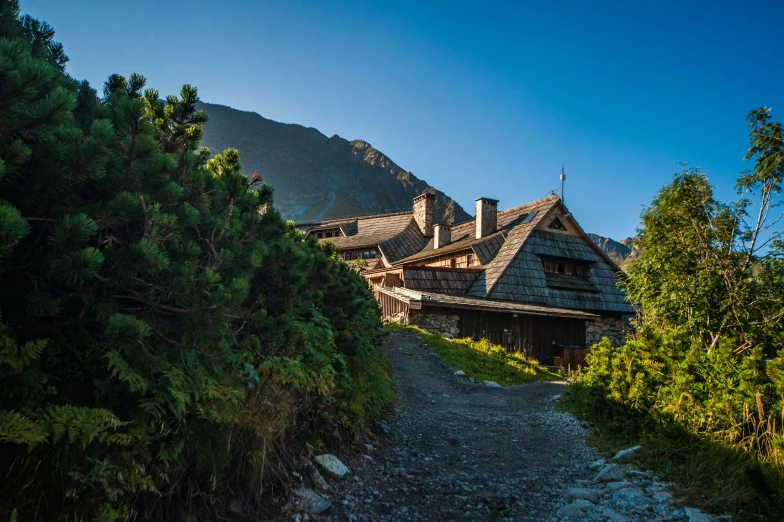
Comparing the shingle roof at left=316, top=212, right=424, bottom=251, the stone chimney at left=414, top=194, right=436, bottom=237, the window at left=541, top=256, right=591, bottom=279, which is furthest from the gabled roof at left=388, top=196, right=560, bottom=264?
the stone chimney at left=414, top=194, right=436, bottom=237

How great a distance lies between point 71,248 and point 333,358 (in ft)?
11.7

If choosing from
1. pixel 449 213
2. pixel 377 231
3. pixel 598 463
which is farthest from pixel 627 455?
pixel 449 213

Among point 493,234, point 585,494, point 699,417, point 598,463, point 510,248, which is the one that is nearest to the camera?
point 585,494

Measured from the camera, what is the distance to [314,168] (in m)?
111

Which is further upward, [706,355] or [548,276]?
[548,276]

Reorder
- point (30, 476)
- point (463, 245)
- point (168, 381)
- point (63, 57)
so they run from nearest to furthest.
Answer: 1. point (30, 476)
2. point (168, 381)
3. point (63, 57)
4. point (463, 245)

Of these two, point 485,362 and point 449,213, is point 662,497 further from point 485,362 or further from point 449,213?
point 449,213

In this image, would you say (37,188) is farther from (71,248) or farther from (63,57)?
(63,57)

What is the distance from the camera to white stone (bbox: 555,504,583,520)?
4.53 m

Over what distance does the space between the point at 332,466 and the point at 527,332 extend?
60.2ft

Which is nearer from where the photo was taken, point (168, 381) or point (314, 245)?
point (168, 381)

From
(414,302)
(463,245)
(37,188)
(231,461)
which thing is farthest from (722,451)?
(463,245)

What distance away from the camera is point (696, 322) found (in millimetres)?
8375

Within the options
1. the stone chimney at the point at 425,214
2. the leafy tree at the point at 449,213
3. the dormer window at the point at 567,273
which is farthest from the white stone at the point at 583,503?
the leafy tree at the point at 449,213
